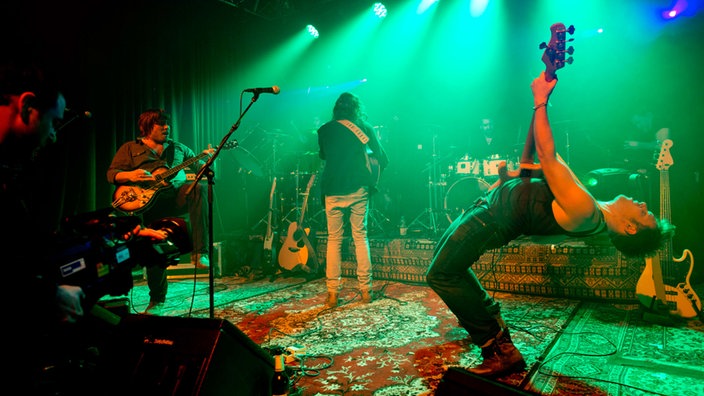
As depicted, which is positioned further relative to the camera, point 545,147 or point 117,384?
point 545,147

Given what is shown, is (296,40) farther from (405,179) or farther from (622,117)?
(622,117)

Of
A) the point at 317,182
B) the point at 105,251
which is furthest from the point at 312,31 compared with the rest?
the point at 105,251

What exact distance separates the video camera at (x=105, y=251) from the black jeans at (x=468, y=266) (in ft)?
5.11

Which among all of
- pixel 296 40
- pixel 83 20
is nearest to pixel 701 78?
pixel 296 40

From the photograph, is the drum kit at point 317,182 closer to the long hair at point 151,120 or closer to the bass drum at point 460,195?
the bass drum at point 460,195

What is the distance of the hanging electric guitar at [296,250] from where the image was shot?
18.9ft

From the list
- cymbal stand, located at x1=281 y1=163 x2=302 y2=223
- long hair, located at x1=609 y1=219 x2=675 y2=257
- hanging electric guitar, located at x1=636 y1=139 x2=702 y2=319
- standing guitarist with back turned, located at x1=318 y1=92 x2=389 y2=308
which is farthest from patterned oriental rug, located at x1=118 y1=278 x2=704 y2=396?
cymbal stand, located at x1=281 y1=163 x2=302 y2=223

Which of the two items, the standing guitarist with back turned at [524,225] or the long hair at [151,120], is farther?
the long hair at [151,120]

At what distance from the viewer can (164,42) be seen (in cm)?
682

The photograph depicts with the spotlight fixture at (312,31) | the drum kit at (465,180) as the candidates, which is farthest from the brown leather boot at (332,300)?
the spotlight fixture at (312,31)

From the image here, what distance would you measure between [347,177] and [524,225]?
212cm

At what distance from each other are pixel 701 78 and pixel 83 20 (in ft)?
31.5

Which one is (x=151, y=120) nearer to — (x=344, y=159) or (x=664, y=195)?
(x=344, y=159)

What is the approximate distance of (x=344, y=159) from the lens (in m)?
4.16
